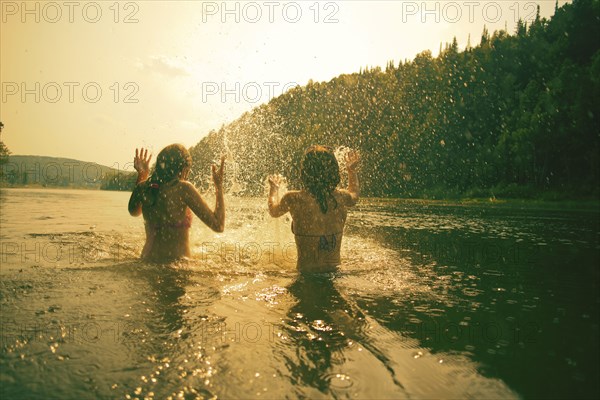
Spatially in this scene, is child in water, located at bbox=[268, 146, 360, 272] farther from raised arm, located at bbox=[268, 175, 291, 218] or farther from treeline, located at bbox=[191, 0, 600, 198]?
treeline, located at bbox=[191, 0, 600, 198]

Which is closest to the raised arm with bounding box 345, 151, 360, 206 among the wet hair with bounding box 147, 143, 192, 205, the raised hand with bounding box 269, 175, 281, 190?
the raised hand with bounding box 269, 175, 281, 190

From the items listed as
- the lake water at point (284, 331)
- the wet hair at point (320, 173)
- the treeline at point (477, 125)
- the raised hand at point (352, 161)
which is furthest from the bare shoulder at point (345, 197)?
the treeline at point (477, 125)

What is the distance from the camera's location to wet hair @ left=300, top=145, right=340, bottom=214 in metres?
5.80

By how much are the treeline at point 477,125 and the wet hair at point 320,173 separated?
3378 centimetres

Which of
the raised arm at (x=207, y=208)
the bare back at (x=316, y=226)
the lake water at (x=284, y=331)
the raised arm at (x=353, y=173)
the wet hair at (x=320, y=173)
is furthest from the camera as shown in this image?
the raised arm at (x=353, y=173)

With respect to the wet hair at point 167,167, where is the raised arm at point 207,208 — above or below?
below

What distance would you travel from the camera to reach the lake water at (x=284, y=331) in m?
2.71

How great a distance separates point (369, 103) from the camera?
131 metres

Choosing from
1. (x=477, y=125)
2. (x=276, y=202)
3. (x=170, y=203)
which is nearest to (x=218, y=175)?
(x=170, y=203)

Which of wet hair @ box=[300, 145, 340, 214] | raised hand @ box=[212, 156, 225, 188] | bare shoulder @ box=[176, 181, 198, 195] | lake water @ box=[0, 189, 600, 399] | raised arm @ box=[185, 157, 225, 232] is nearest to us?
lake water @ box=[0, 189, 600, 399]

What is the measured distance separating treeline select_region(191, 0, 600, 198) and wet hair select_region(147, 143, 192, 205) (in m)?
33.6

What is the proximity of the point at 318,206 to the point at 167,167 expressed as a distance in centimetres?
225

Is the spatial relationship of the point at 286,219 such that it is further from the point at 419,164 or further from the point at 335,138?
the point at 335,138

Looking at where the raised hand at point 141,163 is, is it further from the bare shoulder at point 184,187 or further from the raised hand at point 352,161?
the raised hand at point 352,161
